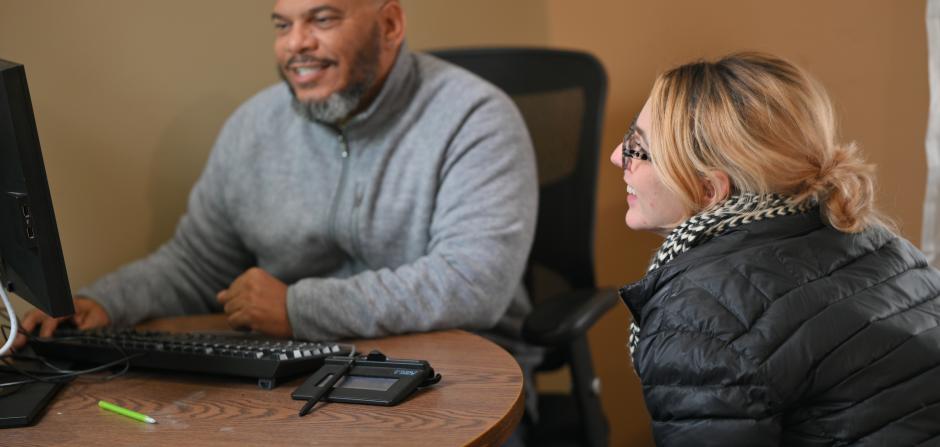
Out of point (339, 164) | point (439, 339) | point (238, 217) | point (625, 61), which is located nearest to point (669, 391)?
point (439, 339)

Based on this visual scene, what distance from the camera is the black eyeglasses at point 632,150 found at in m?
1.38

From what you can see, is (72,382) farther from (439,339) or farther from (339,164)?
(339,164)

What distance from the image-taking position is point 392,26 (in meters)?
1.94

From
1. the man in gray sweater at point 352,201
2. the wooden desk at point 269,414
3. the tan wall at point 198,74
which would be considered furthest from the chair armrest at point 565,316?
the tan wall at point 198,74

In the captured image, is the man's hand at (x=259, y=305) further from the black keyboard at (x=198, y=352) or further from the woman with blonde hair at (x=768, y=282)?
the woman with blonde hair at (x=768, y=282)

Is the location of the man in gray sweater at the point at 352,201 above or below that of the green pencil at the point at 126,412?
above

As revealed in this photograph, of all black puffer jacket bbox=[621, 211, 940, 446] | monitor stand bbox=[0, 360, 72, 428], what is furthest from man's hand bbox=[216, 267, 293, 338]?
black puffer jacket bbox=[621, 211, 940, 446]

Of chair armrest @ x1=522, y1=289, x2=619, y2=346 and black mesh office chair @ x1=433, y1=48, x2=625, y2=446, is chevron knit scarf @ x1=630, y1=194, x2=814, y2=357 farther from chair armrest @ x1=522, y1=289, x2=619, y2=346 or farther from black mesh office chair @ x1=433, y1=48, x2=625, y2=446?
black mesh office chair @ x1=433, y1=48, x2=625, y2=446

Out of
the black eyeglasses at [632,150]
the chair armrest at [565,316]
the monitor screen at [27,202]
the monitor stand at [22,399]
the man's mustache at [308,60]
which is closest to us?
the monitor screen at [27,202]

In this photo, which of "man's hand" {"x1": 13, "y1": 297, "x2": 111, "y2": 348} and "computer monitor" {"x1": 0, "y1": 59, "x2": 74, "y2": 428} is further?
"man's hand" {"x1": 13, "y1": 297, "x2": 111, "y2": 348}

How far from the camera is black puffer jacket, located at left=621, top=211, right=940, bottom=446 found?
1096 millimetres

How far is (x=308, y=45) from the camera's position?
1.84 metres

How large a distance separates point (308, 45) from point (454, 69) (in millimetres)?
297

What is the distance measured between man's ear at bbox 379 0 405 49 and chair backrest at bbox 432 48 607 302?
0.94ft
